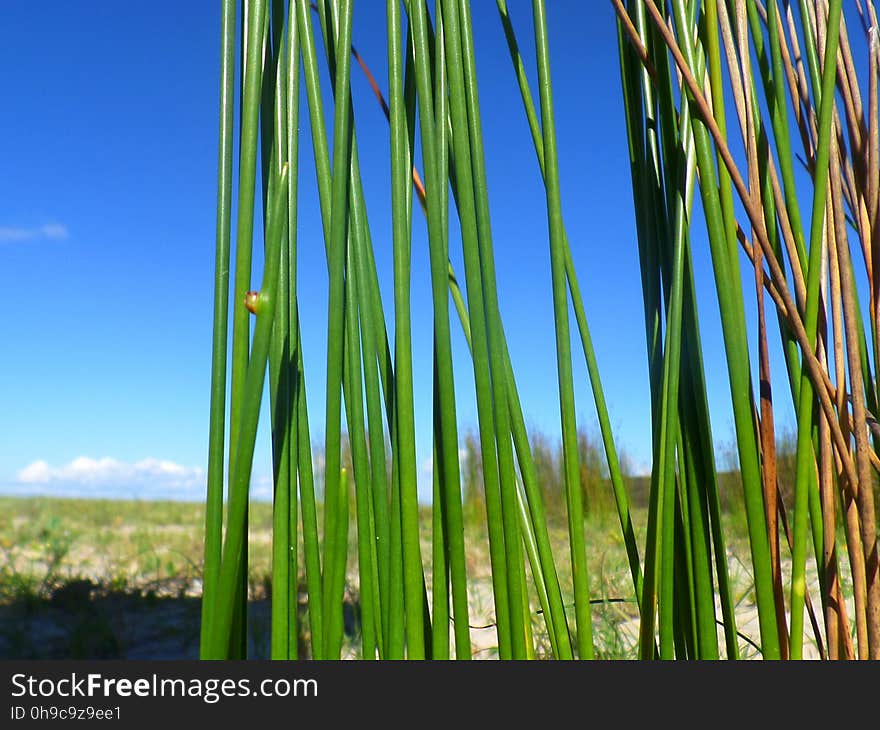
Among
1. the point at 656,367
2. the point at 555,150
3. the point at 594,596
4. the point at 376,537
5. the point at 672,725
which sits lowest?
the point at 594,596

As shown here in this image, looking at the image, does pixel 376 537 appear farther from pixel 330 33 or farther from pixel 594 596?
pixel 594 596

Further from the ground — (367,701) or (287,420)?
(287,420)

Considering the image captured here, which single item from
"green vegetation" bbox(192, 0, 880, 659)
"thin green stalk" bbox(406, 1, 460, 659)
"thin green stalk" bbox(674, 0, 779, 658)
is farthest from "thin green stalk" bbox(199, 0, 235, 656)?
"thin green stalk" bbox(674, 0, 779, 658)

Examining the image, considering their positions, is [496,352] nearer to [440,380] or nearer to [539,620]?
[440,380]

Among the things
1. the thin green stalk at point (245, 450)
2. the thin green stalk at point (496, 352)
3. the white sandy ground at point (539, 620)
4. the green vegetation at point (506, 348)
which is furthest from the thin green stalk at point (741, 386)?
the white sandy ground at point (539, 620)

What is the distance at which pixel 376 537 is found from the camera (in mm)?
403

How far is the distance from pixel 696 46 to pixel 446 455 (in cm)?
36

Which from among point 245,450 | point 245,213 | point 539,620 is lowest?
point 539,620

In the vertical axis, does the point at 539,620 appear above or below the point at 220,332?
below

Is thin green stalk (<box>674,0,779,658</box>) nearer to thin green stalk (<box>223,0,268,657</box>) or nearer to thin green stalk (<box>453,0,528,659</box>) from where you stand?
thin green stalk (<box>453,0,528,659</box>)

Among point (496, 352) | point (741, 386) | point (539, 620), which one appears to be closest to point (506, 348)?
point (496, 352)

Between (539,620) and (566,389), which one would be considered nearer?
(566,389)

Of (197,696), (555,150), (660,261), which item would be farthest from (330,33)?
(197,696)

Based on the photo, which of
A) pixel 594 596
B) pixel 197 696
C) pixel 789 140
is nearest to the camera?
pixel 197 696
